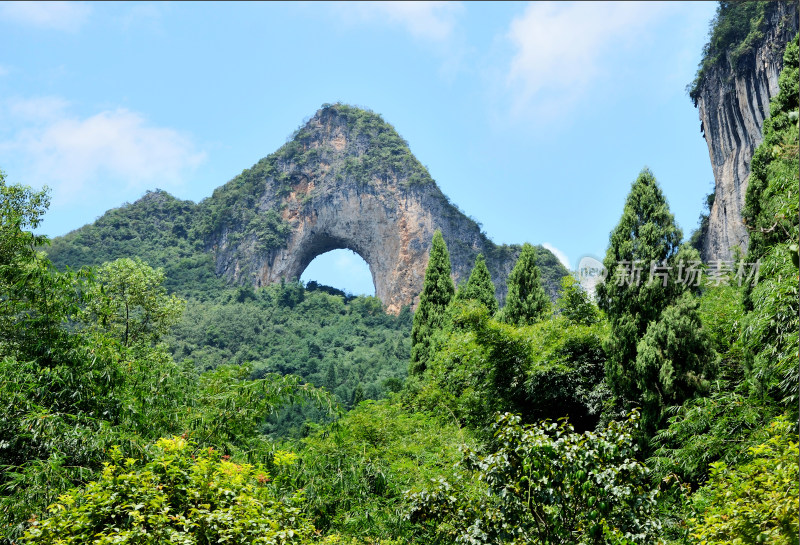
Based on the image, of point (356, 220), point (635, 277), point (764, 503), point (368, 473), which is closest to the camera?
point (764, 503)

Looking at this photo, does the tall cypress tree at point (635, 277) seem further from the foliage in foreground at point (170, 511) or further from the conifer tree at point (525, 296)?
the conifer tree at point (525, 296)

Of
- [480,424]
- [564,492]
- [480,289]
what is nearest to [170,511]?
[564,492]

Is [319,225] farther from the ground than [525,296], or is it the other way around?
[319,225]

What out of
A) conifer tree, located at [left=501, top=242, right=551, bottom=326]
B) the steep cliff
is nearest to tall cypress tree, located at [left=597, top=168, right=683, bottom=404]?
conifer tree, located at [left=501, top=242, right=551, bottom=326]

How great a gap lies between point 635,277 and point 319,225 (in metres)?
50.1

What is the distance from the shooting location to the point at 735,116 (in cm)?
2617

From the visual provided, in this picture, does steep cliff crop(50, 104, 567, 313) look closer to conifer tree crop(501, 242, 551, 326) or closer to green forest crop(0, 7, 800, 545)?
conifer tree crop(501, 242, 551, 326)

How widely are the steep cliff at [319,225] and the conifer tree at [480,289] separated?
110 feet

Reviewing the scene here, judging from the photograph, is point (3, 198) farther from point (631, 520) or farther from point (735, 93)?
point (735, 93)

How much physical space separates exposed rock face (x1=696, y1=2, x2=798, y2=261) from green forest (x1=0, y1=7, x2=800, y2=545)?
1507cm

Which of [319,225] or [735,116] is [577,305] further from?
[319,225]

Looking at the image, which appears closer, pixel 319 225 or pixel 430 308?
pixel 430 308

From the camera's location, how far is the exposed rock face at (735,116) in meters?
23.6

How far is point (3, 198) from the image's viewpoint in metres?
9.45
